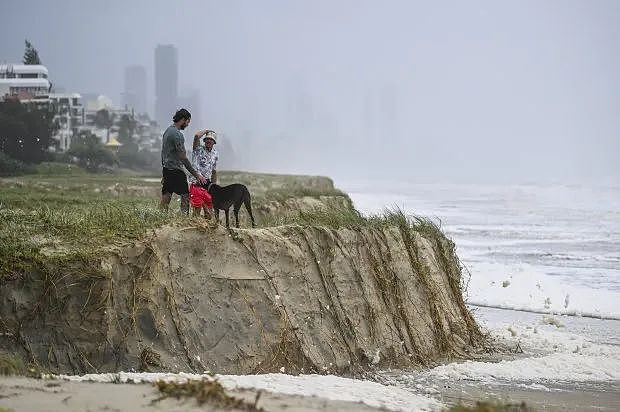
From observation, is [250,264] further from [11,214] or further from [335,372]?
[11,214]

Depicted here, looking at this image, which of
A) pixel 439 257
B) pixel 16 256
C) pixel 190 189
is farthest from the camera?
pixel 439 257

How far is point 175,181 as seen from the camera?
1584cm

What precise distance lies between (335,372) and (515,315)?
33.7ft

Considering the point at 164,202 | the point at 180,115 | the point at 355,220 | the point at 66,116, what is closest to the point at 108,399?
the point at 164,202

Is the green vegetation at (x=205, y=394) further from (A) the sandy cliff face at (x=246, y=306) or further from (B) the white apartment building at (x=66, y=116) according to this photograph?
(B) the white apartment building at (x=66, y=116)

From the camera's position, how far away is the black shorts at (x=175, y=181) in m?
15.8

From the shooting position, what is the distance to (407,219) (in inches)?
712

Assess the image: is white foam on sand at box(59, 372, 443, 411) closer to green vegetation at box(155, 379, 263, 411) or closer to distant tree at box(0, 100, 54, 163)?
green vegetation at box(155, 379, 263, 411)

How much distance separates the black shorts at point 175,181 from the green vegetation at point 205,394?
24.9 feet

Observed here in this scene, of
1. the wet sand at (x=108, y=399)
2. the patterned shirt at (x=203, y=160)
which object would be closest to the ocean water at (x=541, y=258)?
the patterned shirt at (x=203, y=160)

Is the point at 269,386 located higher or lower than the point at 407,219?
lower

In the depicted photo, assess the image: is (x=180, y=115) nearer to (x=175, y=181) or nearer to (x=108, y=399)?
(x=175, y=181)

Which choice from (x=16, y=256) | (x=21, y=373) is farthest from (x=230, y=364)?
(x=21, y=373)

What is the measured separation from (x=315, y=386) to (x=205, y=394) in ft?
11.1
